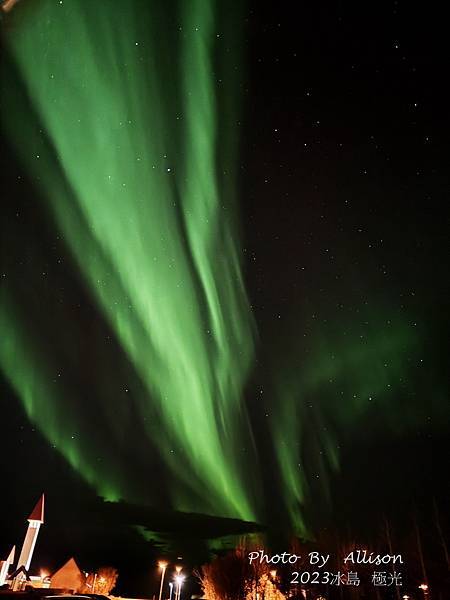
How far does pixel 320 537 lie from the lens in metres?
70.6

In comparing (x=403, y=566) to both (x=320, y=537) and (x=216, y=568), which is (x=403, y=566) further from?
(x=216, y=568)

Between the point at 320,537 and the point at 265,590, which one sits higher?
the point at 320,537

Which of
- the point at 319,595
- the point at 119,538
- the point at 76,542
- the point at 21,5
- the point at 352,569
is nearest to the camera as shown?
the point at 21,5

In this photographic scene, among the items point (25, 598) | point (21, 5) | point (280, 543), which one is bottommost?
point (25, 598)

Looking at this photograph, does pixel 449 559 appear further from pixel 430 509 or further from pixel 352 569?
pixel 352 569

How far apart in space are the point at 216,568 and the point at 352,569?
1152 inches

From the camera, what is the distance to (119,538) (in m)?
181

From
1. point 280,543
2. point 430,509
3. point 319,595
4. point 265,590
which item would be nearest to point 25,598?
point 430,509

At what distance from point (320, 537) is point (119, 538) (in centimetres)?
13108

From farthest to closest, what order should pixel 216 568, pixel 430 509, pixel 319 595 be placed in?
pixel 216 568 < pixel 319 595 < pixel 430 509

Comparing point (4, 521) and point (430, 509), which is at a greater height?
point (4, 521)

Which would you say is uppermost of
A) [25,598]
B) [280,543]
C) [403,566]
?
[280,543]

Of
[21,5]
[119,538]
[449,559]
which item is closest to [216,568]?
[449,559]

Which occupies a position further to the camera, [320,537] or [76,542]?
[76,542]
